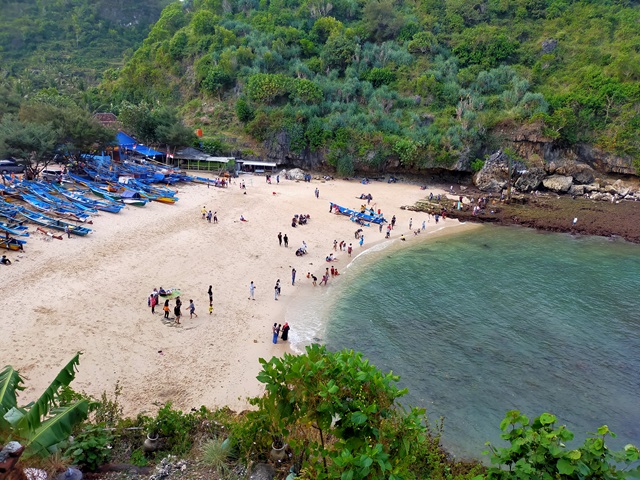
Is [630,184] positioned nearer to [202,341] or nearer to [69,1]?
[202,341]

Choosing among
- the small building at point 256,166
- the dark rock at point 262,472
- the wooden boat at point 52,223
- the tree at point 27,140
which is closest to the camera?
the dark rock at point 262,472

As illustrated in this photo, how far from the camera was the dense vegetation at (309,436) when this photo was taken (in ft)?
18.7

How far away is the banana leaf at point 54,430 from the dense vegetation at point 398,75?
46.1m

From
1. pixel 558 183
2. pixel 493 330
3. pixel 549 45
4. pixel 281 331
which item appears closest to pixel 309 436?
pixel 281 331

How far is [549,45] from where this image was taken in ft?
200

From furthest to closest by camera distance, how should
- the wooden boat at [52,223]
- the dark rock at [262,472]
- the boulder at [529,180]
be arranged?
the boulder at [529,180] → the wooden boat at [52,223] → the dark rock at [262,472]

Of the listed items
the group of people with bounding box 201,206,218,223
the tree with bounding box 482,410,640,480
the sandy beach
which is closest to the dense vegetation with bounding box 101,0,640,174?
the sandy beach

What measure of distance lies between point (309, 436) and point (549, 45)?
69395 mm

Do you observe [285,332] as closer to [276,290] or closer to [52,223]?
[276,290]

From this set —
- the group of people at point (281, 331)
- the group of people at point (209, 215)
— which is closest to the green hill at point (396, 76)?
the group of people at point (209, 215)

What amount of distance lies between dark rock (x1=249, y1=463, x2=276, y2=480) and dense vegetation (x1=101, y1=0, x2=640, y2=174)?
45297mm

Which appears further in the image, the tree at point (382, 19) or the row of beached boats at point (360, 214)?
the tree at point (382, 19)

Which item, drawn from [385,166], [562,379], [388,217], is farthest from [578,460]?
[385,166]

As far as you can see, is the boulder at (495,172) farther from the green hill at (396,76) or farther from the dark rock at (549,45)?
the dark rock at (549,45)
